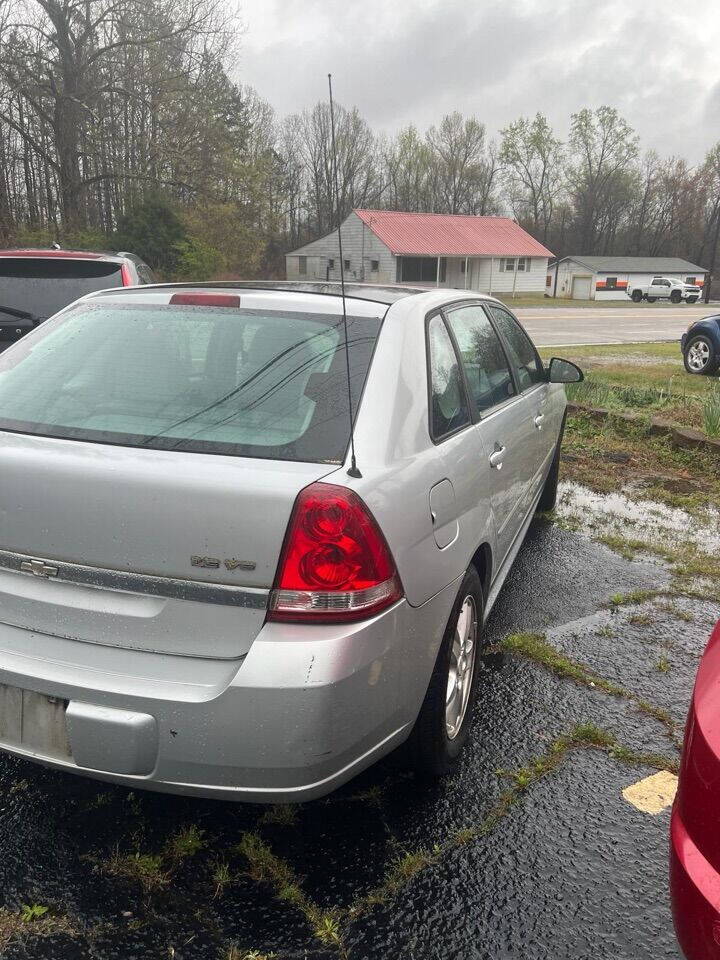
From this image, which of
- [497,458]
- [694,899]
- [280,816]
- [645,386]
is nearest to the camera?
[694,899]

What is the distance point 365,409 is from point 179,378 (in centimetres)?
62

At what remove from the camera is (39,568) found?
208 cm

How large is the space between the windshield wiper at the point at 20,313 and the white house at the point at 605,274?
6462 cm

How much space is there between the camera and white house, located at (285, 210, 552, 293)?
52250mm

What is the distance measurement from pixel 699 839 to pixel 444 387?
5.66 ft

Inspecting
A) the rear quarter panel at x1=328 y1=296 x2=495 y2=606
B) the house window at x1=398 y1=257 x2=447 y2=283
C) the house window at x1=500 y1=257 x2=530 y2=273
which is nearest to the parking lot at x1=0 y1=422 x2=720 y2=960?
the rear quarter panel at x1=328 y1=296 x2=495 y2=606

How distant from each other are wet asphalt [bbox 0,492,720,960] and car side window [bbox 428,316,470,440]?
1242 mm

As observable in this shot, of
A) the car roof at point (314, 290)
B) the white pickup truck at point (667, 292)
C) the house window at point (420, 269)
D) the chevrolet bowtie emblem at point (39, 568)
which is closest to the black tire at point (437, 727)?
the car roof at point (314, 290)

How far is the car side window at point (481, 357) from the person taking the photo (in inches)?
128

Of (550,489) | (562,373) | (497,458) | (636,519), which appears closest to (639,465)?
(636,519)

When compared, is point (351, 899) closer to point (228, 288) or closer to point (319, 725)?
point (319, 725)

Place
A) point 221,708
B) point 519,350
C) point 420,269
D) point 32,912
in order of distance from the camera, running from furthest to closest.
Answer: point 420,269, point 519,350, point 32,912, point 221,708

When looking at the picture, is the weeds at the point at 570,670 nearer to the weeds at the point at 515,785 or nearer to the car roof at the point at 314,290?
the weeds at the point at 515,785

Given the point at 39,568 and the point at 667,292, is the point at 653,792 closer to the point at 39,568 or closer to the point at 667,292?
the point at 39,568
